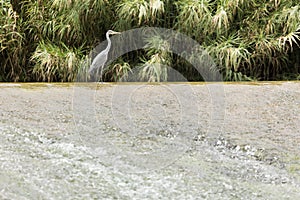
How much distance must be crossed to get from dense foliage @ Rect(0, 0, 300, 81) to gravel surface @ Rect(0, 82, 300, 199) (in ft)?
2.18

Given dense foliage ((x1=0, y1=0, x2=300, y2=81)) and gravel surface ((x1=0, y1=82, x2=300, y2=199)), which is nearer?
gravel surface ((x1=0, y1=82, x2=300, y2=199))

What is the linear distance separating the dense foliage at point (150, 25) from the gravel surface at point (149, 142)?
0.66 m

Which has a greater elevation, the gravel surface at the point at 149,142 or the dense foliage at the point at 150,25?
Result: the dense foliage at the point at 150,25

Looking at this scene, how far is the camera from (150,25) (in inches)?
171

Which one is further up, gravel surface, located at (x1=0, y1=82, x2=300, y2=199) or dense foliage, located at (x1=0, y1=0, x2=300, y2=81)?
dense foliage, located at (x1=0, y1=0, x2=300, y2=81)

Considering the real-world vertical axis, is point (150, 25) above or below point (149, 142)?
above

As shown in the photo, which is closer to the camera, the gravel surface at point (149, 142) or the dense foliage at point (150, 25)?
the gravel surface at point (149, 142)

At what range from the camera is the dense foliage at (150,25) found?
165 inches

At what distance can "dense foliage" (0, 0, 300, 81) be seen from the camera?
4.19m

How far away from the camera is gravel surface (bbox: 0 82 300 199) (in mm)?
2053

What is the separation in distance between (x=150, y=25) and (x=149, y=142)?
1.98 metres

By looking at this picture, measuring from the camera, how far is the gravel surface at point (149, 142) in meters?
2.05

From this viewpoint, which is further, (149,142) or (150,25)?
(150,25)

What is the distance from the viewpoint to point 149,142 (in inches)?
100
